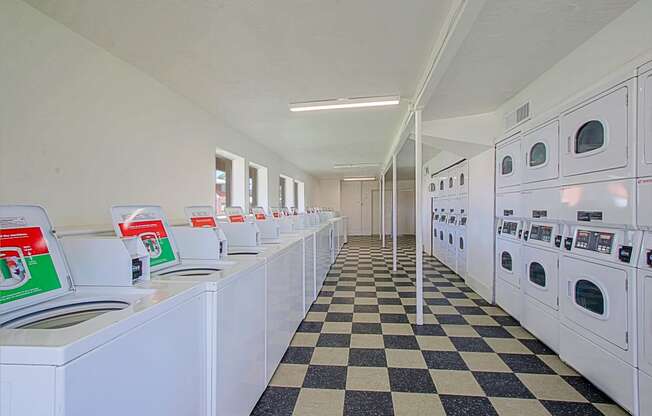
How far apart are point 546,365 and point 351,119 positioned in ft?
10.8

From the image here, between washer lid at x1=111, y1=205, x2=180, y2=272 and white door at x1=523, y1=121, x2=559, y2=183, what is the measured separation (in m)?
2.84

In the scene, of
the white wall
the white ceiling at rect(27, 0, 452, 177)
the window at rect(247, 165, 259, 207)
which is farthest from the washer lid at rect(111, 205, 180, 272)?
the window at rect(247, 165, 259, 207)

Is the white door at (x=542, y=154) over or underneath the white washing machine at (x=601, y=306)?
over

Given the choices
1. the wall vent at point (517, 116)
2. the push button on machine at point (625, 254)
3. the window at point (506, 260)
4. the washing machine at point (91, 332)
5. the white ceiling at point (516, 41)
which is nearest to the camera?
the washing machine at point (91, 332)

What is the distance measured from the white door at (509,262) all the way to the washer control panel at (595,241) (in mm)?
879

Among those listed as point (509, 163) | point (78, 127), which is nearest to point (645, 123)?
A: point (509, 163)

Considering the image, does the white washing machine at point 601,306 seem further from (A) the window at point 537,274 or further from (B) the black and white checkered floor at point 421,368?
(A) the window at point 537,274

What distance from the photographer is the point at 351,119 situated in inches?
162

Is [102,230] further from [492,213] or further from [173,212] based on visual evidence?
[492,213]

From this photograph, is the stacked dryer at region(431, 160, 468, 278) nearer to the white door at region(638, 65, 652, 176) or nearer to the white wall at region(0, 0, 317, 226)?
the white door at region(638, 65, 652, 176)

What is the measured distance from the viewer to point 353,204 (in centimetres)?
1266

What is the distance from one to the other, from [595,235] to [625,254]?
28 cm

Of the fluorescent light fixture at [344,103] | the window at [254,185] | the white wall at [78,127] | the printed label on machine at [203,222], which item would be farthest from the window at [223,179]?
the printed label on machine at [203,222]

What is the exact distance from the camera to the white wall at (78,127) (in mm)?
1712
